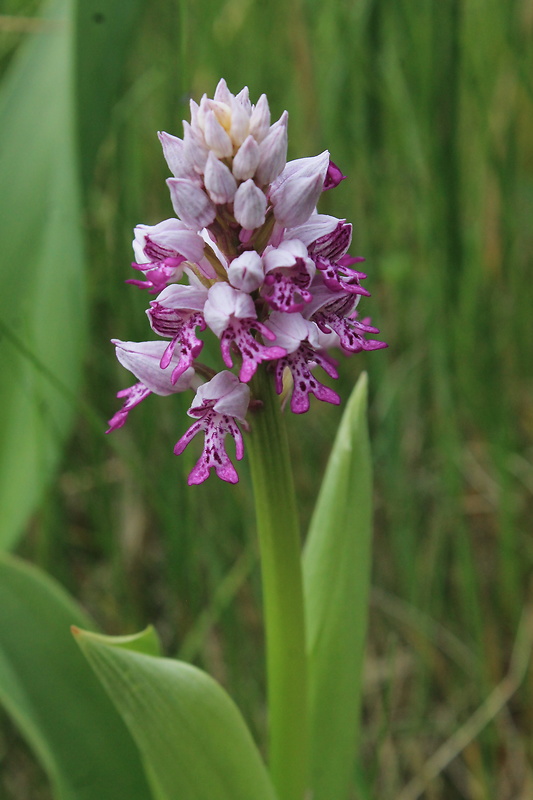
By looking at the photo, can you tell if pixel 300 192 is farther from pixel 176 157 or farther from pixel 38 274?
pixel 38 274

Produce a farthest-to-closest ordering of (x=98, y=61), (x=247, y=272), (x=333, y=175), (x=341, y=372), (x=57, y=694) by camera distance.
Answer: (x=341, y=372) < (x=98, y=61) < (x=57, y=694) < (x=333, y=175) < (x=247, y=272)

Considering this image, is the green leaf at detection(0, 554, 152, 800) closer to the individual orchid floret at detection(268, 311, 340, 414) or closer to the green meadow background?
the green meadow background

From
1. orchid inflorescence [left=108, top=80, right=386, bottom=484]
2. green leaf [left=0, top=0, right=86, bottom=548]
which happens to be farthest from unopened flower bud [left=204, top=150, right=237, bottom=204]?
green leaf [left=0, top=0, right=86, bottom=548]

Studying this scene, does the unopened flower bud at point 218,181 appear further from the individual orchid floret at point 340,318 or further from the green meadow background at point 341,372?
the green meadow background at point 341,372

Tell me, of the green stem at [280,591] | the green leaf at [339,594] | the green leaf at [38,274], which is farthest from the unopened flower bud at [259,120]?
the green leaf at [38,274]

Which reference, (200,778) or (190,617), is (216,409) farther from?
(190,617)

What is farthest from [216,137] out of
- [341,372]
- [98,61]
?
[341,372]
